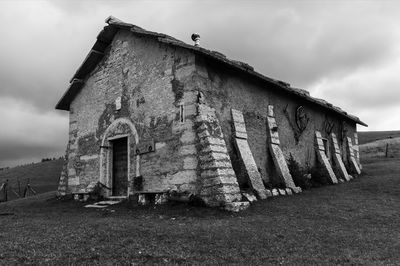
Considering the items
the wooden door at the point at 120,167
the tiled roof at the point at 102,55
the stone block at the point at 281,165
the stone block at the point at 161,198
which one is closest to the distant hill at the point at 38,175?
the tiled roof at the point at 102,55

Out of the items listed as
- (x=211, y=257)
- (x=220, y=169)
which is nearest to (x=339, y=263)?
(x=211, y=257)

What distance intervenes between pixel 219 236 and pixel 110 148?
327 inches

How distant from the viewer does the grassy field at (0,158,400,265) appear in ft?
20.0

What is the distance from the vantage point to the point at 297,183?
15.0m

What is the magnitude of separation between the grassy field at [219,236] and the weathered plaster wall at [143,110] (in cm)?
141

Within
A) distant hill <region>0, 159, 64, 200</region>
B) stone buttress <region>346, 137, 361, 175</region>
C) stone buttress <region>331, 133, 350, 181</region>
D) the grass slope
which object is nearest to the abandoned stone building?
stone buttress <region>331, 133, 350, 181</region>

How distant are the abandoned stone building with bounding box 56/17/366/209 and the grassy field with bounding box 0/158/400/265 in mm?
1238

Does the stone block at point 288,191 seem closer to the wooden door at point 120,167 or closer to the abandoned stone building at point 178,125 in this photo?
the abandoned stone building at point 178,125

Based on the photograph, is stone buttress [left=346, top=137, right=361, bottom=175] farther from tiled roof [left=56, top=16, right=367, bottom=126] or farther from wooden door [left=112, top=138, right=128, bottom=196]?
wooden door [left=112, top=138, right=128, bottom=196]

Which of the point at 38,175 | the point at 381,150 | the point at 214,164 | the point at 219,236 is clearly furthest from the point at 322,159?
the point at 38,175

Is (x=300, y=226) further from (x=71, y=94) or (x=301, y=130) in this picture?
(x=71, y=94)

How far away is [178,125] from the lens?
38.8 ft

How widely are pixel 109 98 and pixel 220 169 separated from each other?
631 centimetres

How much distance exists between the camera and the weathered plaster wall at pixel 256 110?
1222 cm
